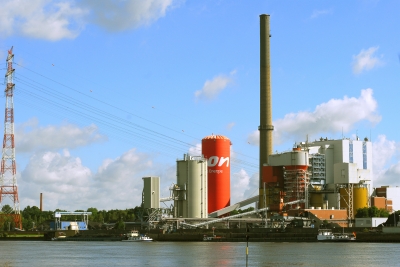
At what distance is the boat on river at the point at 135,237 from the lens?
141125 millimetres

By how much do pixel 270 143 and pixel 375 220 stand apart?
28343 mm

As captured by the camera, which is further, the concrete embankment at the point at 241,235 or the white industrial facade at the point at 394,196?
the white industrial facade at the point at 394,196

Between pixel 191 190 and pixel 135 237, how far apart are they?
540 inches

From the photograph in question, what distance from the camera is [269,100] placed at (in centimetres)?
15400

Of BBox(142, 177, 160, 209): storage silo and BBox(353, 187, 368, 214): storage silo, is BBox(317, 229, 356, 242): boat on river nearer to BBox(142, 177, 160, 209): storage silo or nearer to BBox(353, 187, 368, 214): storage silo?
BBox(353, 187, 368, 214): storage silo

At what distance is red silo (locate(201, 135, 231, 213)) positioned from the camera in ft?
514

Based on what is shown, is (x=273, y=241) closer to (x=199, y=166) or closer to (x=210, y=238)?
(x=210, y=238)

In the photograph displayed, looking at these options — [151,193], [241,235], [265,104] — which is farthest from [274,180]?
[151,193]

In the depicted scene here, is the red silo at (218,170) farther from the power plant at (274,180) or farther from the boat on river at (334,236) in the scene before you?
the boat on river at (334,236)

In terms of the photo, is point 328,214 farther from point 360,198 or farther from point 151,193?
point 151,193

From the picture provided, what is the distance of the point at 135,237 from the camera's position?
→ 14375cm

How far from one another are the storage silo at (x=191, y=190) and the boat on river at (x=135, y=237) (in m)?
8.01

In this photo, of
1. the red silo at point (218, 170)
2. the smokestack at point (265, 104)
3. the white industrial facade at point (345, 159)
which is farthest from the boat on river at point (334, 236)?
the red silo at point (218, 170)

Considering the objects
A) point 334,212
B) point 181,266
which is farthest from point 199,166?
point 181,266
